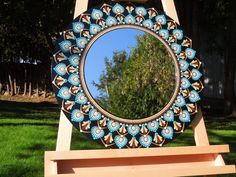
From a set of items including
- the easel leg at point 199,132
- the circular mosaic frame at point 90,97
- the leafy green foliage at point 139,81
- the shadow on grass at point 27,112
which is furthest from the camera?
the shadow on grass at point 27,112

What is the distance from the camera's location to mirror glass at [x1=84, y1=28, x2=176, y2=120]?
3.36 m

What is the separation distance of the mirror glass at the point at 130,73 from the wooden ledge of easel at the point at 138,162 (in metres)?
0.31

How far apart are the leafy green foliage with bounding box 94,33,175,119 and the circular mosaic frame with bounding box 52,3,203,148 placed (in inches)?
2.5

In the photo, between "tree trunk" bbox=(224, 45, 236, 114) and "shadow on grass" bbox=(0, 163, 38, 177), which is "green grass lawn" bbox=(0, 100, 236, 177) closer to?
"shadow on grass" bbox=(0, 163, 38, 177)

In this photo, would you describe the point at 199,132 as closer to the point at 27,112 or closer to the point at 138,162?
the point at 138,162

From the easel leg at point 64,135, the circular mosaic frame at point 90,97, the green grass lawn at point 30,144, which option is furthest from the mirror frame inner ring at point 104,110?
the green grass lawn at point 30,144

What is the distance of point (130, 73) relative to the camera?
3.49m

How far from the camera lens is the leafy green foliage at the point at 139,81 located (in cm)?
340

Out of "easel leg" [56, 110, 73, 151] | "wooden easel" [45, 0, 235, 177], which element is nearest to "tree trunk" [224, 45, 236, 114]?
"wooden easel" [45, 0, 235, 177]

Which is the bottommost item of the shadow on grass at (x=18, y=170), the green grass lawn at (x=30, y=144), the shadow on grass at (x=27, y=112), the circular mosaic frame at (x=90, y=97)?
the shadow on grass at (x=27, y=112)

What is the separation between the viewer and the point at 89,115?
3283 mm

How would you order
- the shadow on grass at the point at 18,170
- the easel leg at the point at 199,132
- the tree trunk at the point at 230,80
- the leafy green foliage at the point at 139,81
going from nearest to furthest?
the leafy green foliage at the point at 139,81, the easel leg at the point at 199,132, the shadow on grass at the point at 18,170, the tree trunk at the point at 230,80

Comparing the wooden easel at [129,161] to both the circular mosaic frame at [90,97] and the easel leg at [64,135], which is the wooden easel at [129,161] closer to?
the easel leg at [64,135]

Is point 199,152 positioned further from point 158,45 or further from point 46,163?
point 46,163
